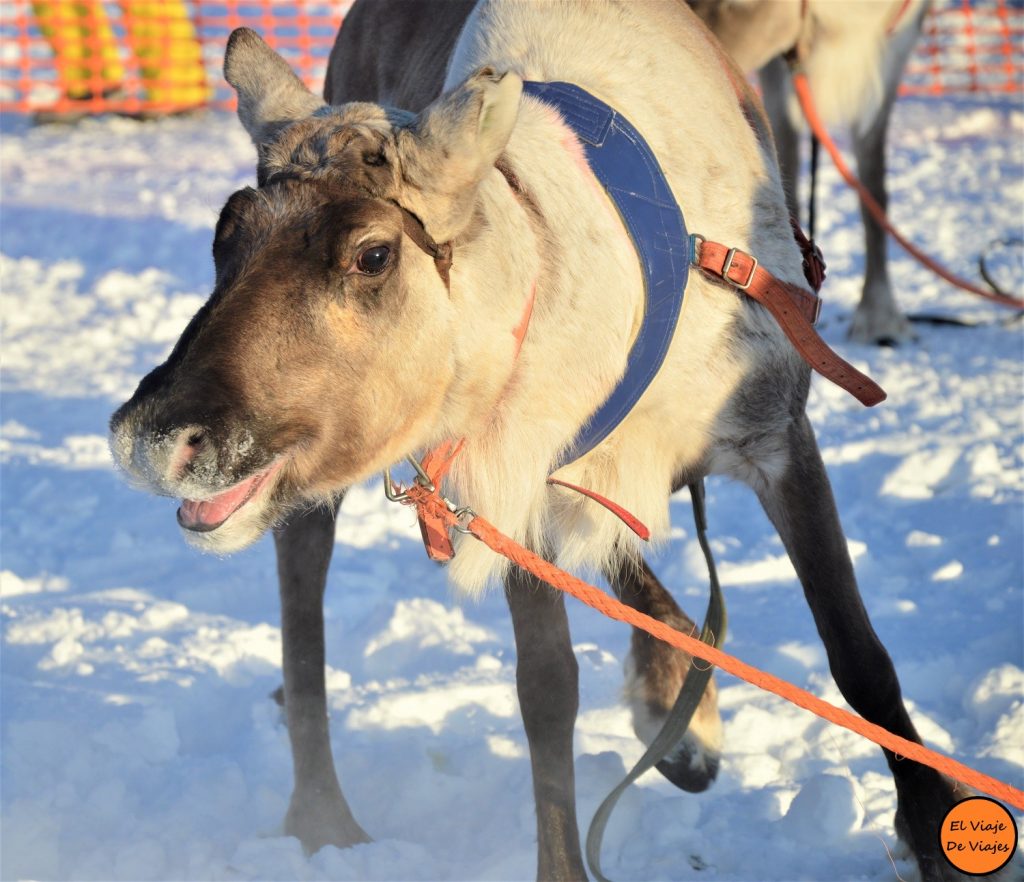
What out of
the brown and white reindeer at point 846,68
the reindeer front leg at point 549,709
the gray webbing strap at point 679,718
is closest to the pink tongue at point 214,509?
the reindeer front leg at point 549,709

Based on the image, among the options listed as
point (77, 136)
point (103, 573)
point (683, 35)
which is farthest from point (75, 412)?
point (77, 136)

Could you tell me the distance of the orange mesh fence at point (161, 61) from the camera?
401 inches

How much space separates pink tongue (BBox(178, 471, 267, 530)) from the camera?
2.06 meters

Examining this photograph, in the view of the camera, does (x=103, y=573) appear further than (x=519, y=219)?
Yes

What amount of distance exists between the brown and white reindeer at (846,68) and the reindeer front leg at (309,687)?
8.29ft

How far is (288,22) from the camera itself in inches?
475

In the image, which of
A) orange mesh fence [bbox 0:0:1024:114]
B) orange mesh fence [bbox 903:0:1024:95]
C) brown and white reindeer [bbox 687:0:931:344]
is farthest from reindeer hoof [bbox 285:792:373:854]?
orange mesh fence [bbox 903:0:1024:95]

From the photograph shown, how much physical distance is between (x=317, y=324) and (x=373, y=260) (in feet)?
0.44

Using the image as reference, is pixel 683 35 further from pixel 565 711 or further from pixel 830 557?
A: pixel 565 711

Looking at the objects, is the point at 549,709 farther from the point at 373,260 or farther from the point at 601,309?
the point at 373,260

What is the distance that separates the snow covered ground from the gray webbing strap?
13cm

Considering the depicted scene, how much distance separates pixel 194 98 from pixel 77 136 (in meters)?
1.05

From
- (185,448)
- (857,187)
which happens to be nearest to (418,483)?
(185,448)

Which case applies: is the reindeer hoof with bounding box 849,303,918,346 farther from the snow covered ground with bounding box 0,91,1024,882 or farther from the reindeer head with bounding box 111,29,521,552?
the reindeer head with bounding box 111,29,521,552
